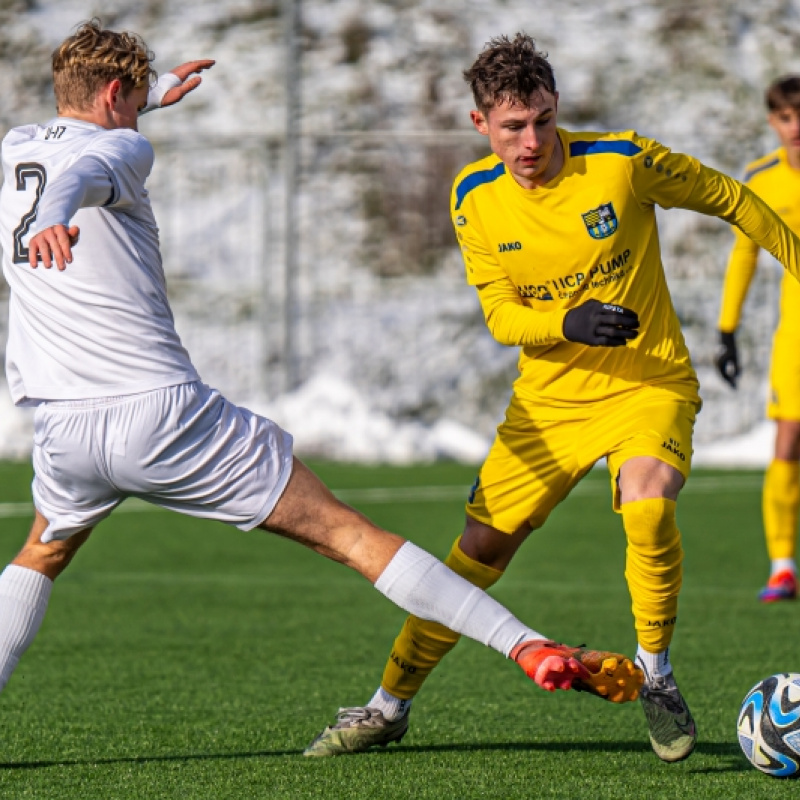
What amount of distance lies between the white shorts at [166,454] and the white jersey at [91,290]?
56mm

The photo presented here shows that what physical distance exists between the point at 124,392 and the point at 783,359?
197 inches

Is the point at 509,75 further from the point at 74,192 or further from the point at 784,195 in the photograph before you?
the point at 784,195

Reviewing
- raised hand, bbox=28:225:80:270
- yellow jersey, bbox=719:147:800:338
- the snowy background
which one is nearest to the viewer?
raised hand, bbox=28:225:80:270

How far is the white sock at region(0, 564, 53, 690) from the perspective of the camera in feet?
15.0

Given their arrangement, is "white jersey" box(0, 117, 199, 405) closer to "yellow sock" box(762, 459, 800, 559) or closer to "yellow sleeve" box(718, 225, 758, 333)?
"yellow sleeve" box(718, 225, 758, 333)

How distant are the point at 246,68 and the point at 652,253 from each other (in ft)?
66.1

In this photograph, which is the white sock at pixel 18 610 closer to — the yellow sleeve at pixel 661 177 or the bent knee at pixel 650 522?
the bent knee at pixel 650 522

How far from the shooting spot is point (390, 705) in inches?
201

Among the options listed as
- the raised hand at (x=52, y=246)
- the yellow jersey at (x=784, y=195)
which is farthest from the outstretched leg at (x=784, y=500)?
the raised hand at (x=52, y=246)

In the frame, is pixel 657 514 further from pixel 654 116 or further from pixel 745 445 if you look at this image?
pixel 654 116

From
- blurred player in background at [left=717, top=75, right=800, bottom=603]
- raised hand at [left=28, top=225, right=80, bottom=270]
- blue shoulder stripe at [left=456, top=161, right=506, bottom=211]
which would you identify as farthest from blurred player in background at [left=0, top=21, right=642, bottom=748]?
blurred player in background at [left=717, top=75, right=800, bottom=603]

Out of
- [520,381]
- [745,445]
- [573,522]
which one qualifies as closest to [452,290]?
[745,445]

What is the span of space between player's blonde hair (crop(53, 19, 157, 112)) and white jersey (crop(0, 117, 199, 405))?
10 centimetres

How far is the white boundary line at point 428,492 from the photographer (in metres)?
13.3
